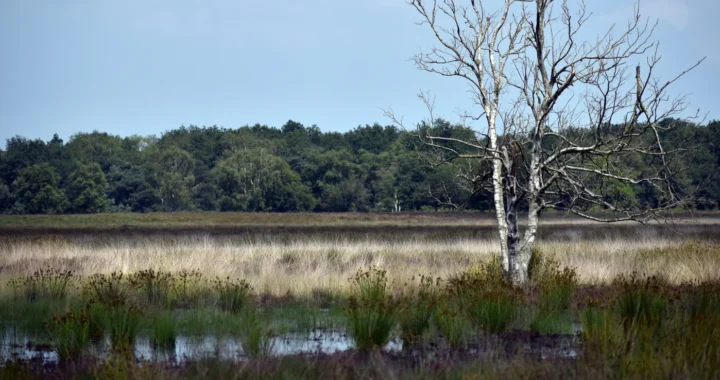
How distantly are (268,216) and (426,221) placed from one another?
14.4 m

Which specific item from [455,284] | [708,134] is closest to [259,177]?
[708,134]

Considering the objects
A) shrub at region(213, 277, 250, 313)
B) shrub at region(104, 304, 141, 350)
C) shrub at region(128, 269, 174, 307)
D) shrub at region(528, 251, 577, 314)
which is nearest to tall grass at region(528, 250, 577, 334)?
shrub at region(528, 251, 577, 314)

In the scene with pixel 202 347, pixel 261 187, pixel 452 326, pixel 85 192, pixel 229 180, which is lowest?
pixel 202 347

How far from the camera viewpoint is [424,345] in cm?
1022

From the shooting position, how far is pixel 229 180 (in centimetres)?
10206

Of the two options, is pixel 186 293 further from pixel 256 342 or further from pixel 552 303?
pixel 552 303

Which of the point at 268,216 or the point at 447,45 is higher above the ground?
the point at 447,45

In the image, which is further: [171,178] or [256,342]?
[171,178]

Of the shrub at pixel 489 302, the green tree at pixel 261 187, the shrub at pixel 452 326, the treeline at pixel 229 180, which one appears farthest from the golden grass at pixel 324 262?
the green tree at pixel 261 187

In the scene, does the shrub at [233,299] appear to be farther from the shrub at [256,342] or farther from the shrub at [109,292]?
the shrub at [256,342]

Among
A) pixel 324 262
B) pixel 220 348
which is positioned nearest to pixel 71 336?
pixel 220 348

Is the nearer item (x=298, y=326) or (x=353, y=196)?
(x=298, y=326)

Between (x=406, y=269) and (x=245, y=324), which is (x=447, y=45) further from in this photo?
(x=245, y=324)

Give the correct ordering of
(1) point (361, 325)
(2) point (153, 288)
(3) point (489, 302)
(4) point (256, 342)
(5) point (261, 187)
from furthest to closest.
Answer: (5) point (261, 187)
(2) point (153, 288)
(3) point (489, 302)
(1) point (361, 325)
(4) point (256, 342)
